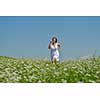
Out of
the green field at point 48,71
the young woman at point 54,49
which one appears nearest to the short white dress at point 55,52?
the young woman at point 54,49

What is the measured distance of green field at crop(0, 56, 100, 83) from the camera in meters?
6.12

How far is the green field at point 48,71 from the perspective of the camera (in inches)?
241

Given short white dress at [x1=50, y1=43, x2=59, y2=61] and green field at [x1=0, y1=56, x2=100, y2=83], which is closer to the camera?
green field at [x1=0, y1=56, x2=100, y2=83]

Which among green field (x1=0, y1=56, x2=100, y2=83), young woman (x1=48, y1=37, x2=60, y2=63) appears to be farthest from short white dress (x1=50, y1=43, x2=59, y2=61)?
green field (x1=0, y1=56, x2=100, y2=83)

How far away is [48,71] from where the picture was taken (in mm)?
6273

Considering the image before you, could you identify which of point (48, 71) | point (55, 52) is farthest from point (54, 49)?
point (48, 71)

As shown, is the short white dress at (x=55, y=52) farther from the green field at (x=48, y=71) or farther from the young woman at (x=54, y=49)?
the green field at (x=48, y=71)

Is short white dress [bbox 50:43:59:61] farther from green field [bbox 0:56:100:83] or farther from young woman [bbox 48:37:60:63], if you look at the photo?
green field [bbox 0:56:100:83]

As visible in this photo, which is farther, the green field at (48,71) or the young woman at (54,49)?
the young woman at (54,49)

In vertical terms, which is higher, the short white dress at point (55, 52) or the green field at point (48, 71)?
the short white dress at point (55, 52)

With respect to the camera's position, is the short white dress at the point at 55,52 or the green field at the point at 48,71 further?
the short white dress at the point at 55,52
